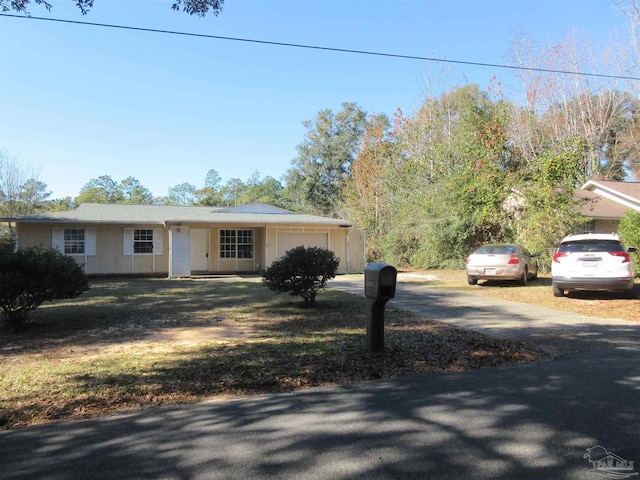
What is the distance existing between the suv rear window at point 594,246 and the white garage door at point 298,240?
12.7 m

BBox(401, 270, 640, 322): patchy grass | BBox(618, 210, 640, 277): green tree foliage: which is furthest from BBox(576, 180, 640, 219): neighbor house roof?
BBox(401, 270, 640, 322): patchy grass

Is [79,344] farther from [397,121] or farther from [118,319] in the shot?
[397,121]

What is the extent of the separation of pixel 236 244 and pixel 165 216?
368cm

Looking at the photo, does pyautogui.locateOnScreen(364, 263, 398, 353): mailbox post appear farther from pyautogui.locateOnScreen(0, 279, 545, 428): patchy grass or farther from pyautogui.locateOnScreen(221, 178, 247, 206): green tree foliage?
pyautogui.locateOnScreen(221, 178, 247, 206): green tree foliage

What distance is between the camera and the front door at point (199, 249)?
2195 centimetres

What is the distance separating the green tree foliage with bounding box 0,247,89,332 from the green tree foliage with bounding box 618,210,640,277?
628 inches

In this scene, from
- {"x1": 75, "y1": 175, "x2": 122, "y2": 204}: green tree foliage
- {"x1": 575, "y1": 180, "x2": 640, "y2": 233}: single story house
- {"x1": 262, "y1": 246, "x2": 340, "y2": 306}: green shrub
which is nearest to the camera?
{"x1": 262, "y1": 246, "x2": 340, "y2": 306}: green shrub

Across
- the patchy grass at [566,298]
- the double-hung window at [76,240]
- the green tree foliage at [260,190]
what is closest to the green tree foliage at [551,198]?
the patchy grass at [566,298]

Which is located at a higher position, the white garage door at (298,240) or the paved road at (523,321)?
the white garage door at (298,240)

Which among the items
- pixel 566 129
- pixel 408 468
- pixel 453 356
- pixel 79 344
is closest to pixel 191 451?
pixel 408 468

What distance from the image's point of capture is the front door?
2195cm

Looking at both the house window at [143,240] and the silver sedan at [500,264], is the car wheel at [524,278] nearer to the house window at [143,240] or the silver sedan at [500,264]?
the silver sedan at [500,264]

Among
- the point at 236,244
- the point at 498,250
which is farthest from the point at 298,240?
the point at 498,250

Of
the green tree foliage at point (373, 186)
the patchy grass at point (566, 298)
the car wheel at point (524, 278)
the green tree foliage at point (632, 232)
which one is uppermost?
the green tree foliage at point (373, 186)
